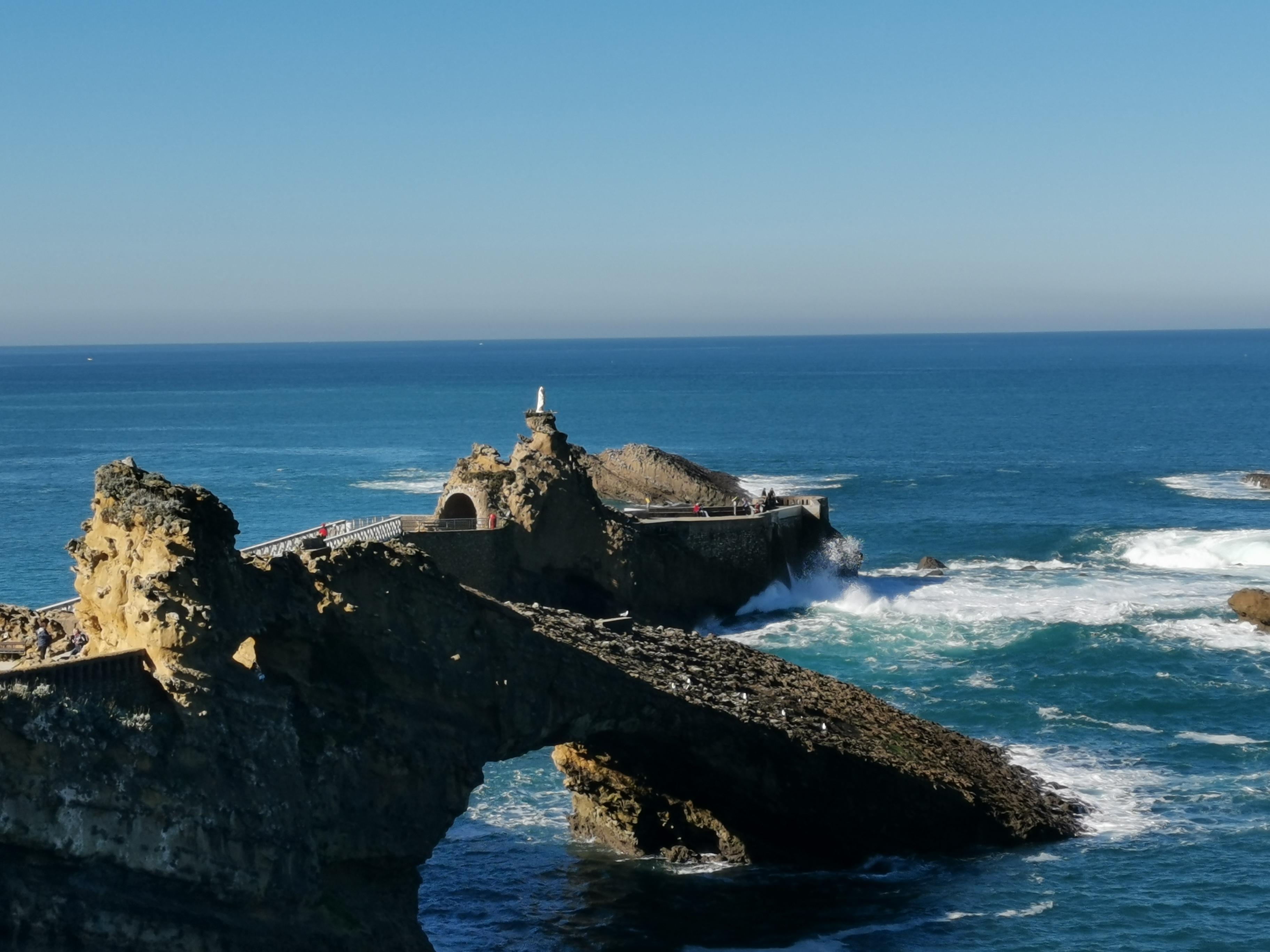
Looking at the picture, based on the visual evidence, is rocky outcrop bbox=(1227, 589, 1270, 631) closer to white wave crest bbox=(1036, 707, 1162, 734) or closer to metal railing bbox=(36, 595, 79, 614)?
white wave crest bbox=(1036, 707, 1162, 734)

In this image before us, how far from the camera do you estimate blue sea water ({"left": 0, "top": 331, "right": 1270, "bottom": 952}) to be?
27.7 metres

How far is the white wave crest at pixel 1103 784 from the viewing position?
104 feet

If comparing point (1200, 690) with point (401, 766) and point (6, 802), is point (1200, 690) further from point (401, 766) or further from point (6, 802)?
point (6, 802)

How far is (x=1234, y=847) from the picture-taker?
99.2 feet

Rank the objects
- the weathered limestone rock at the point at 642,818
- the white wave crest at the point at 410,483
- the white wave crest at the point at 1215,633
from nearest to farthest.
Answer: the weathered limestone rock at the point at 642,818
the white wave crest at the point at 1215,633
the white wave crest at the point at 410,483

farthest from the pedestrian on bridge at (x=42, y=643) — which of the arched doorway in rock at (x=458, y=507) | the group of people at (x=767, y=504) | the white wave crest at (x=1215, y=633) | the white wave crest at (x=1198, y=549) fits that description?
the white wave crest at (x=1198, y=549)

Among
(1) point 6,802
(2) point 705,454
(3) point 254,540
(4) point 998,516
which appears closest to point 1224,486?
(4) point 998,516

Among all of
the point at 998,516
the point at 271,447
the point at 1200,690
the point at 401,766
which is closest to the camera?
the point at 401,766

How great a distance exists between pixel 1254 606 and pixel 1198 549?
48.2 ft

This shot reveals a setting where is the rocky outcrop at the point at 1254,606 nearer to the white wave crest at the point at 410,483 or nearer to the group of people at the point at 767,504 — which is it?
the group of people at the point at 767,504

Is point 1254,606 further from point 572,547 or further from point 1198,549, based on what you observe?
point 572,547

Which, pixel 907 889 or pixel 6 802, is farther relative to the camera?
pixel 907 889

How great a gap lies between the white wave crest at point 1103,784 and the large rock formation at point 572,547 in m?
15.8

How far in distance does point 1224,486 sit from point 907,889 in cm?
6397
